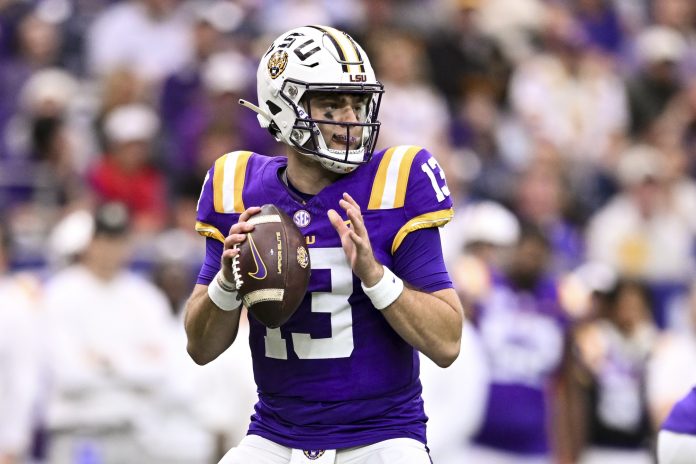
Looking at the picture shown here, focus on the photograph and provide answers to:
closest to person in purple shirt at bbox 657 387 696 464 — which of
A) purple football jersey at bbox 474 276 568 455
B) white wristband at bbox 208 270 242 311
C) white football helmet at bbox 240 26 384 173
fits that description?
white football helmet at bbox 240 26 384 173

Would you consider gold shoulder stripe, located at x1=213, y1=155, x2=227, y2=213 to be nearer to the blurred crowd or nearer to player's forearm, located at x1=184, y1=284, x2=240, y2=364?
player's forearm, located at x1=184, y1=284, x2=240, y2=364

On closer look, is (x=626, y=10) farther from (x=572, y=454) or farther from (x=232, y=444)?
(x=232, y=444)

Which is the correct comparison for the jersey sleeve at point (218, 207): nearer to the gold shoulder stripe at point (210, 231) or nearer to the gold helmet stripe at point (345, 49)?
the gold shoulder stripe at point (210, 231)

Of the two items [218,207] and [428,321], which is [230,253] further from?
[428,321]

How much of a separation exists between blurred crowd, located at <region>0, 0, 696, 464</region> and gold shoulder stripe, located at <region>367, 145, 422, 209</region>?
3.25 meters

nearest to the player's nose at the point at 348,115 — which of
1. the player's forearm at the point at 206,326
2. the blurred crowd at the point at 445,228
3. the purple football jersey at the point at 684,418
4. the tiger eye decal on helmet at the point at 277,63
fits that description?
the tiger eye decal on helmet at the point at 277,63

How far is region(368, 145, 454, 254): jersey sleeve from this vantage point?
13.9 ft

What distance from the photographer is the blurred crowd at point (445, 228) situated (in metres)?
7.82

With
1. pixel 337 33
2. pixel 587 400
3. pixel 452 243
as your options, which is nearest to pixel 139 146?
pixel 452 243

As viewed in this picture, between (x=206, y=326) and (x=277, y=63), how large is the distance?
2.70 feet

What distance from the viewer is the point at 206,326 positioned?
14.3ft

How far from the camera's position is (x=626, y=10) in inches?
551

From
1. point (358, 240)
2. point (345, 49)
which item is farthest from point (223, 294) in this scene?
point (345, 49)

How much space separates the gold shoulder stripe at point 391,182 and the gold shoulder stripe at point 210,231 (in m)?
0.49
